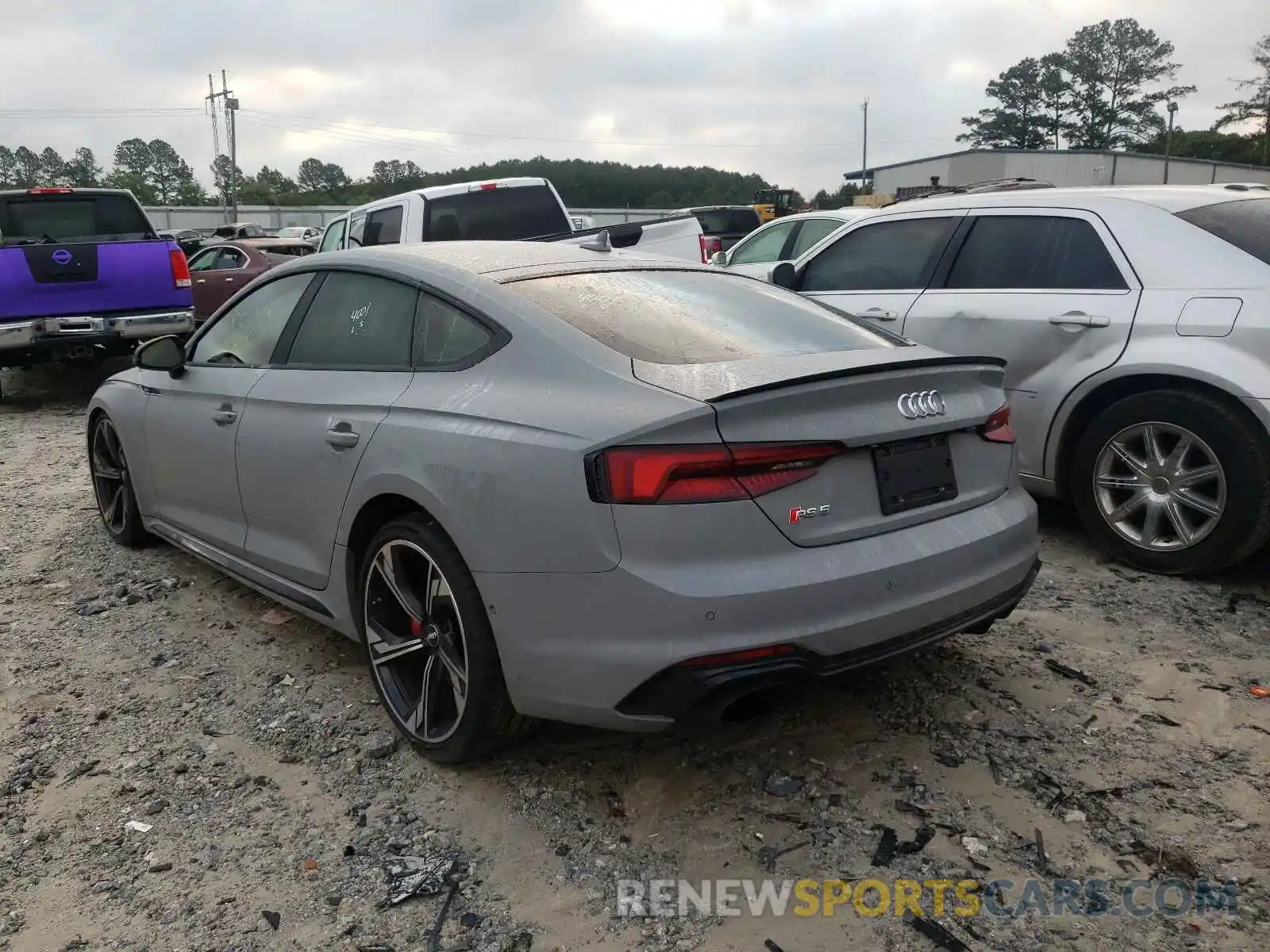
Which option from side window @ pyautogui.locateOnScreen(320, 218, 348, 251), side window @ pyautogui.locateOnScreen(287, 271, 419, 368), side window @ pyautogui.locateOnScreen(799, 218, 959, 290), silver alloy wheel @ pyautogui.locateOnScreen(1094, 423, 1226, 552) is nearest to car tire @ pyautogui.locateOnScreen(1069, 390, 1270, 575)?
silver alloy wheel @ pyautogui.locateOnScreen(1094, 423, 1226, 552)

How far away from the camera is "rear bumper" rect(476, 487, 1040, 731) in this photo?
2.40m

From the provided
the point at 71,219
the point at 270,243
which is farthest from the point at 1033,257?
the point at 270,243

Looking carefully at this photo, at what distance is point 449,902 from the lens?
2473 millimetres

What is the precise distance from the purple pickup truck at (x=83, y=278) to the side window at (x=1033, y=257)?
752 cm

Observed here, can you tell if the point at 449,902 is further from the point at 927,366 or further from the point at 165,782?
the point at 927,366

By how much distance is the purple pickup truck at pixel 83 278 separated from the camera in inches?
347

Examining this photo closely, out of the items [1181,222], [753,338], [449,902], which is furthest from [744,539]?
[1181,222]

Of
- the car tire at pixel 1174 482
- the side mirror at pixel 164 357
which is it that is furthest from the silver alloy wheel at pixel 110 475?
the car tire at pixel 1174 482

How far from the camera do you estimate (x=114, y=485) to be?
207 inches

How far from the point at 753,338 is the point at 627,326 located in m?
0.39

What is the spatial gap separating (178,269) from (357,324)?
733 cm

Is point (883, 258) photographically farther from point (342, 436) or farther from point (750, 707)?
point (750, 707)

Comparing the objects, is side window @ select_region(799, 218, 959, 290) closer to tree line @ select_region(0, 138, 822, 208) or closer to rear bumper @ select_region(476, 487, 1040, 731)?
rear bumper @ select_region(476, 487, 1040, 731)

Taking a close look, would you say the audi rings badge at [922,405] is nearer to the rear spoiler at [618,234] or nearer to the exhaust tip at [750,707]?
the exhaust tip at [750,707]
